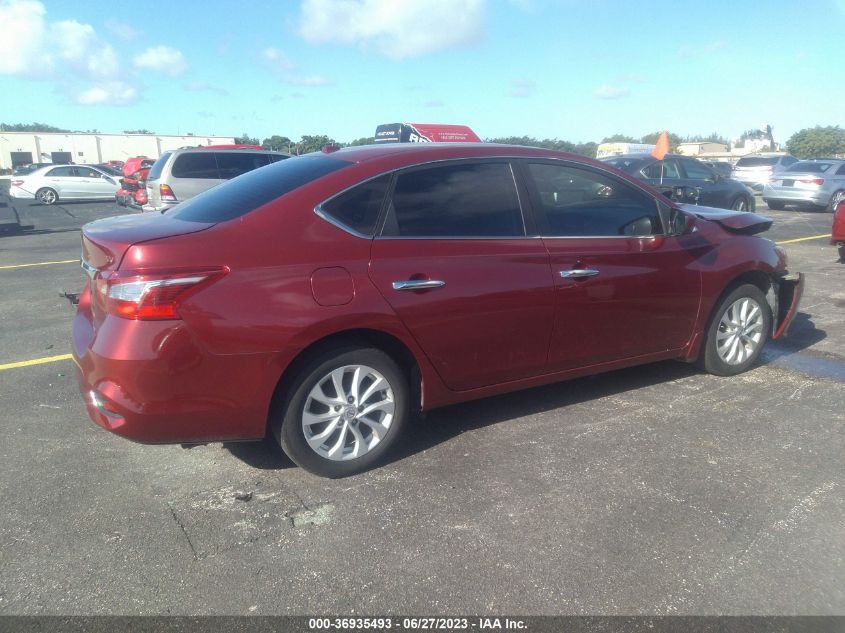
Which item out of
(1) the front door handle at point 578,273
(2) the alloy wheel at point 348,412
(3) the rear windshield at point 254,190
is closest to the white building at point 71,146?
(3) the rear windshield at point 254,190

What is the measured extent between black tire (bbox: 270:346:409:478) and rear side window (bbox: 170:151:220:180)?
10853 millimetres

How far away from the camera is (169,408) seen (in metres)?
3.14

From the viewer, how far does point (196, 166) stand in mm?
13414

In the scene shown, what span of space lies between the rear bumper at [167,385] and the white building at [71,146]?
73761 millimetres

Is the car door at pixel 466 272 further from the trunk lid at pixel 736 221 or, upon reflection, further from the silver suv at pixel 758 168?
the silver suv at pixel 758 168

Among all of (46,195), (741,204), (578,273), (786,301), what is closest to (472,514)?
(578,273)

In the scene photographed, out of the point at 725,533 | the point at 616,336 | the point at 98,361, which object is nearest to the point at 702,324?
the point at 616,336

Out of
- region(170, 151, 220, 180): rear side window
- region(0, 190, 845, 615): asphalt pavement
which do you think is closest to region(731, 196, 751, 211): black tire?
region(170, 151, 220, 180): rear side window

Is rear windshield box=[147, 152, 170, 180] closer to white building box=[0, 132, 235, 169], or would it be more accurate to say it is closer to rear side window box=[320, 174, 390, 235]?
rear side window box=[320, 174, 390, 235]

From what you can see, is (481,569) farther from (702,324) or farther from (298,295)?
(702,324)

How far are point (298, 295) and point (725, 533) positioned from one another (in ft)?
7.30

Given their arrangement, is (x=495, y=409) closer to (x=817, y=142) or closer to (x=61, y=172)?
(x=61, y=172)

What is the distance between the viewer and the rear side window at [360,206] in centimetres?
350

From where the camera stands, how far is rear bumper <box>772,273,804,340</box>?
5.34 meters
